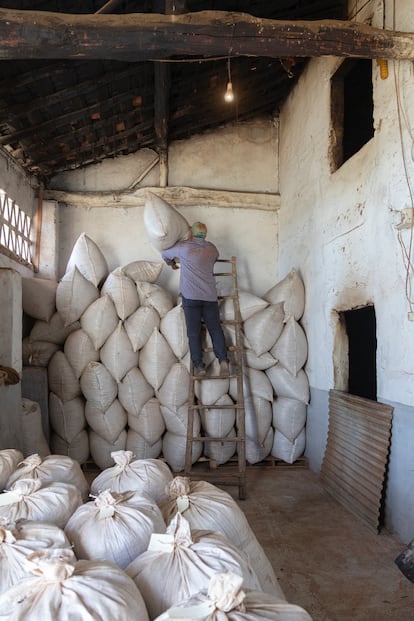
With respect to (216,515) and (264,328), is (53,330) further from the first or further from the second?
(216,515)

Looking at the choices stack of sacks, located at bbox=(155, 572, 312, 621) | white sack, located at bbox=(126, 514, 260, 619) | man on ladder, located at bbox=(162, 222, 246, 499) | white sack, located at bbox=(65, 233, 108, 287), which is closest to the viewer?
stack of sacks, located at bbox=(155, 572, 312, 621)

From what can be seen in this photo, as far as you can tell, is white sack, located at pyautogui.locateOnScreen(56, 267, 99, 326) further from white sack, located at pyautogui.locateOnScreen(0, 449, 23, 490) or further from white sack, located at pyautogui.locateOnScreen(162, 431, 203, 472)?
white sack, located at pyautogui.locateOnScreen(0, 449, 23, 490)

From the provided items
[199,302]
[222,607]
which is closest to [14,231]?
[199,302]

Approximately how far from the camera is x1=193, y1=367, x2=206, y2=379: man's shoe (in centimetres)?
408

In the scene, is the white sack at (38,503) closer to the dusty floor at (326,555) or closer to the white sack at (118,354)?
the dusty floor at (326,555)

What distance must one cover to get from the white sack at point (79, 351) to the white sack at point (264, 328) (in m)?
1.56

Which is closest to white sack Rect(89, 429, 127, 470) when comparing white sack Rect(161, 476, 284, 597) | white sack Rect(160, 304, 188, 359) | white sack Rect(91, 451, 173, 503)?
white sack Rect(160, 304, 188, 359)

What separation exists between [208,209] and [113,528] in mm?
4724

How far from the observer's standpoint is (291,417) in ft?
14.6

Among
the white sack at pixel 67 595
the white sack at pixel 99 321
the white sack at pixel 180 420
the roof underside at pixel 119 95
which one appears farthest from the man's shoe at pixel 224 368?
the white sack at pixel 67 595

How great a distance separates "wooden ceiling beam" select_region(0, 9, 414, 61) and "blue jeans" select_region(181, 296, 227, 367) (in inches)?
83.1

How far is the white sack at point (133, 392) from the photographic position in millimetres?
4383

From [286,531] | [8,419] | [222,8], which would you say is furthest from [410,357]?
[222,8]

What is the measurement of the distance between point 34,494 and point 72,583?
2.49 ft
